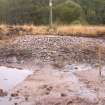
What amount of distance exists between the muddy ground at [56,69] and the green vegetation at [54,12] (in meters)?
15.3

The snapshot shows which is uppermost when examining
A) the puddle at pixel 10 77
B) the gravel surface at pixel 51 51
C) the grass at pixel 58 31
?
the grass at pixel 58 31

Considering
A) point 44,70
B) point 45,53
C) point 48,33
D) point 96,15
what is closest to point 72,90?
point 44,70

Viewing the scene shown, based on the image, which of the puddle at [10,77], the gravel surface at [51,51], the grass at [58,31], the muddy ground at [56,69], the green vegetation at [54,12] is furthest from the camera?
the green vegetation at [54,12]

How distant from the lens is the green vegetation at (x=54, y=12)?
121ft

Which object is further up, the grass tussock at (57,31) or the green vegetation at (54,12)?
the green vegetation at (54,12)

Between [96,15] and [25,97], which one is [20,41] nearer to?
[25,97]

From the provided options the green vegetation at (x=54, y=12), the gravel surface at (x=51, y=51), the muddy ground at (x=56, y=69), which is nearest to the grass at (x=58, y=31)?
the muddy ground at (x=56, y=69)

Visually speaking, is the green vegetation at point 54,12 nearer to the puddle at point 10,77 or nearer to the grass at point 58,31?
the grass at point 58,31

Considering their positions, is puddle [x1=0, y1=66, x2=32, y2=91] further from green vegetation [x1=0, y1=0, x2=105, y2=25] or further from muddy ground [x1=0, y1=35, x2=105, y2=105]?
green vegetation [x1=0, y1=0, x2=105, y2=25]

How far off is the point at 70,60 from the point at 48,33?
909cm

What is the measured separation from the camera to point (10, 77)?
42.3 feet

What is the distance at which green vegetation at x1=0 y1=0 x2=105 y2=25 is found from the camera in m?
36.8

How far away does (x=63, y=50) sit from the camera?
60.7 ft

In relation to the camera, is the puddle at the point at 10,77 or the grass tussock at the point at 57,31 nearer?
the puddle at the point at 10,77
